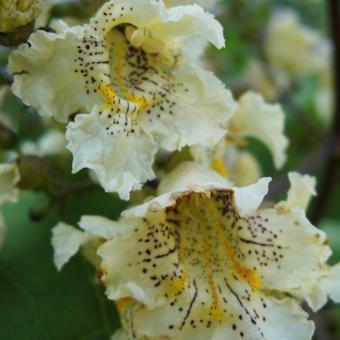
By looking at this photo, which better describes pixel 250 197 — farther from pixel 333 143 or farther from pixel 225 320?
pixel 333 143

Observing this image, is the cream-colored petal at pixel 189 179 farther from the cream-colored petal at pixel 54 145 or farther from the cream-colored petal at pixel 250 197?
the cream-colored petal at pixel 54 145

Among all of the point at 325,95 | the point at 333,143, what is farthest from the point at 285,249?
the point at 325,95

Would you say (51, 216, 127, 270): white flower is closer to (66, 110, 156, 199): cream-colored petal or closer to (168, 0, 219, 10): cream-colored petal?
(66, 110, 156, 199): cream-colored petal

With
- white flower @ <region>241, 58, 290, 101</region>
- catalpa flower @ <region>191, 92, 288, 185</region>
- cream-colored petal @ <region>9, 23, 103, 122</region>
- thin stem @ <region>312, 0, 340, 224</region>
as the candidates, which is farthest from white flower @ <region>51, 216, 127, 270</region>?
white flower @ <region>241, 58, 290, 101</region>

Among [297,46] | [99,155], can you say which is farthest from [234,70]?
[99,155]

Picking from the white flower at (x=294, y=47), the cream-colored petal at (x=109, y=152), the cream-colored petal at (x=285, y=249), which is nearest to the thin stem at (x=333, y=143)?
the white flower at (x=294, y=47)

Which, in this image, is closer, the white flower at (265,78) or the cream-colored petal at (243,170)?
the cream-colored petal at (243,170)
